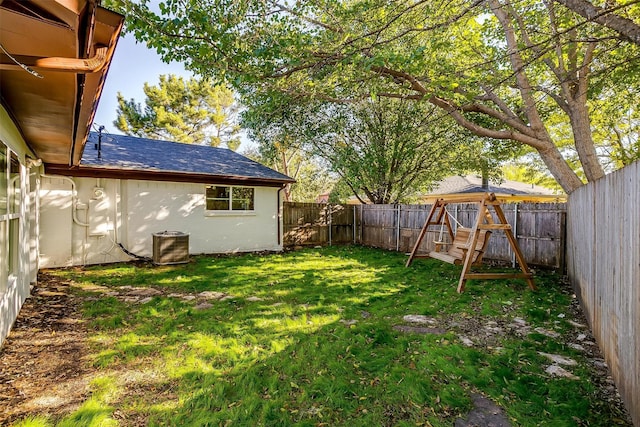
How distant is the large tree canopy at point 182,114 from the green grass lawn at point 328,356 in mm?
16363

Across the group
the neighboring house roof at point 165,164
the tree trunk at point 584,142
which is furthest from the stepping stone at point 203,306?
the tree trunk at point 584,142

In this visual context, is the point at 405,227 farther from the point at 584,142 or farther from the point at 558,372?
the point at 558,372

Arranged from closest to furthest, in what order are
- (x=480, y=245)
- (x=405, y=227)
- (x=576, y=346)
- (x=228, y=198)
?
(x=576, y=346), (x=480, y=245), (x=228, y=198), (x=405, y=227)

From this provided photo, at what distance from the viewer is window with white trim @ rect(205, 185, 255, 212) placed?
365 inches

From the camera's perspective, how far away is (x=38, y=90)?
2.36 m

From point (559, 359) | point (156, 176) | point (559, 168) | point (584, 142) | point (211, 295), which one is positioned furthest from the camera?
point (156, 176)

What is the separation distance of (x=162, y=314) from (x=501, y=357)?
13.0 feet

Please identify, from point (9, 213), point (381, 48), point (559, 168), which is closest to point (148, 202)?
point (9, 213)

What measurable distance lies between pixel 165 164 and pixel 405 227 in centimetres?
744

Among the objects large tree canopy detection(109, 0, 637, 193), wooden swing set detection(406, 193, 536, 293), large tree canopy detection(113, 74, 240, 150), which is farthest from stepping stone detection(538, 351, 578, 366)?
large tree canopy detection(113, 74, 240, 150)

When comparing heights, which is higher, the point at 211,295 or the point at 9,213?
the point at 9,213

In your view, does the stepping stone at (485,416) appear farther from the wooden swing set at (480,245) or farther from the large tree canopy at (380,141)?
the large tree canopy at (380,141)

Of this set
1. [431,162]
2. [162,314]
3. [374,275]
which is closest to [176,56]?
[162,314]

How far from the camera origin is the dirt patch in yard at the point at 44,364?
2.23 m
